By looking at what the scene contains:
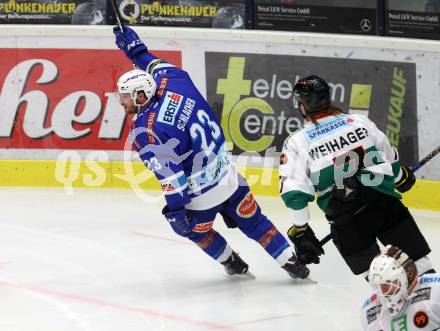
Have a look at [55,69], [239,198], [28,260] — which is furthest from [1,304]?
[55,69]

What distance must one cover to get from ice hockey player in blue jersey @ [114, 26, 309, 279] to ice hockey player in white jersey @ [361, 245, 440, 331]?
7.10 ft

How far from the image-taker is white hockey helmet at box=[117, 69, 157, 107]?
18.9ft

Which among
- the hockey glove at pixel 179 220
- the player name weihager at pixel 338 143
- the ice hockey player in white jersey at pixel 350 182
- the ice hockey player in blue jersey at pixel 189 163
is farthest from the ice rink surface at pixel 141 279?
the player name weihager at pixel 338 143

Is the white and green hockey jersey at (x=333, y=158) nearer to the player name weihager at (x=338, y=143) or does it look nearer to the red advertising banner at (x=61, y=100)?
the player name weihager at (x=338, y=143)

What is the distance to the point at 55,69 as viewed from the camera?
28.2 ft

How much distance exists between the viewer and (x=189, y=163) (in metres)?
5.80

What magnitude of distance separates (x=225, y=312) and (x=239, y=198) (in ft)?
2.33

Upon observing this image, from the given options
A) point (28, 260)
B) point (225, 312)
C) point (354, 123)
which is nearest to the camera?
point (354, 123)

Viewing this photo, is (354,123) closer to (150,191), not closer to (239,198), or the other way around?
(239,198)

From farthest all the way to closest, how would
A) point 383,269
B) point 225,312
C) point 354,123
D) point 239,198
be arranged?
point 239,198 → point 225,312 → point 354,123 → point 383,269

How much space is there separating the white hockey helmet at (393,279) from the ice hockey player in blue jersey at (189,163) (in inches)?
86.7

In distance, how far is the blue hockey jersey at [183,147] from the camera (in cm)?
566

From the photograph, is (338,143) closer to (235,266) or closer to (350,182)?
(350,182)

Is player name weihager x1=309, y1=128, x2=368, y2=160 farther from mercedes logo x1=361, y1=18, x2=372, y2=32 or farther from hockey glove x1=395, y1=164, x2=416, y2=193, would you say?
mercedes logo x1=361, y1=18, x2=372, y2=32
